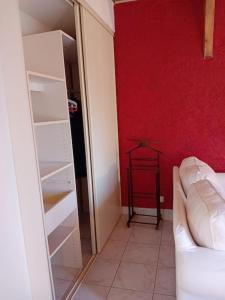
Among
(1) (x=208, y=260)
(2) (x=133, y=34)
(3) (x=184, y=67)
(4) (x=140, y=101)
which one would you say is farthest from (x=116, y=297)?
(2) (x=133, y=34)

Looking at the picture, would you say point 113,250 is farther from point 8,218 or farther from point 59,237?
point 8,218

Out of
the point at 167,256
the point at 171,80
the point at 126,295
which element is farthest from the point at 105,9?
the point at 126,295

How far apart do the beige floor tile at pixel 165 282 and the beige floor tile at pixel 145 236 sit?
16.1 inches

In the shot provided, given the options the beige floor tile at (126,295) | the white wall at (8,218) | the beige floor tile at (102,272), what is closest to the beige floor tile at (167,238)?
the beige floor tile at (102,272)

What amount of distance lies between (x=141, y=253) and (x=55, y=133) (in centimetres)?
138

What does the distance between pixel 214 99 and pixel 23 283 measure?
2407 millimetres

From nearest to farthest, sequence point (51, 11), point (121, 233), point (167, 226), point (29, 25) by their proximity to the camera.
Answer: point (51, 11), point (29, 25), point (121, 233), point (167, 226)

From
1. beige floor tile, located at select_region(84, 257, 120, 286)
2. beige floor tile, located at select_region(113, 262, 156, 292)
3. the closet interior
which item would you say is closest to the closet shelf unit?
the closet interior

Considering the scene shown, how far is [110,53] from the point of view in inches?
105

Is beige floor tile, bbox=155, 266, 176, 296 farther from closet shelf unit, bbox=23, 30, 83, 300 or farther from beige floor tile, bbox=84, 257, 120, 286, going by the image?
closet shelf unit, bbox=23, 30, 83, 300

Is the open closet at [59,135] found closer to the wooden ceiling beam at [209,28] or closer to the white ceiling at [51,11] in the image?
the white ceiling at [51,11]

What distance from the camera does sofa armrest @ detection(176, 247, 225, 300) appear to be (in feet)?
3.46

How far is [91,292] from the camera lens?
1830mm

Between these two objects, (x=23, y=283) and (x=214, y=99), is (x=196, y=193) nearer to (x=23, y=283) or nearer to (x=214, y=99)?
(x=23, y=283)
